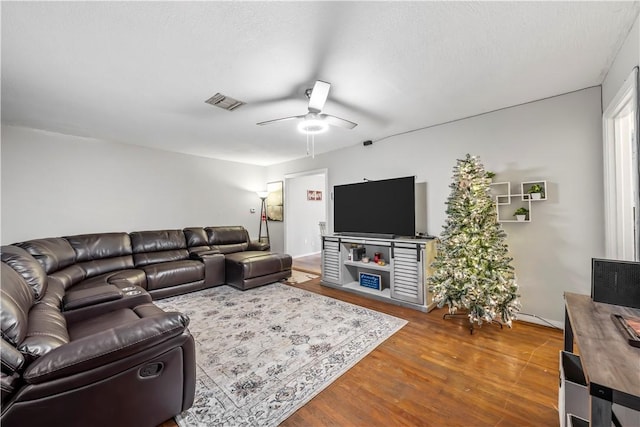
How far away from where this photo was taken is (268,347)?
228 cm

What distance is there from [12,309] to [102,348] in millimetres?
439

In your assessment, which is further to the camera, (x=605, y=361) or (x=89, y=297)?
(x=89, y=297)

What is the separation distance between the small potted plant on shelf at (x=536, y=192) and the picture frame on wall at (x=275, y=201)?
466 cm

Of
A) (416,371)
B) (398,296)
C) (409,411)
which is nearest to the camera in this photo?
(409,411)

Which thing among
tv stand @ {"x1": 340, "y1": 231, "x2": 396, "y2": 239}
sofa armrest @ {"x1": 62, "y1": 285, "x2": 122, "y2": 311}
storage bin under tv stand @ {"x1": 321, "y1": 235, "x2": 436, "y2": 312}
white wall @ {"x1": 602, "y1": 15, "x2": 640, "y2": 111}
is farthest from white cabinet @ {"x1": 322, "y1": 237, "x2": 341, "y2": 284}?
white wall @ {"x1": 602, "y1": 15, "x2": 640, "y2": 111}

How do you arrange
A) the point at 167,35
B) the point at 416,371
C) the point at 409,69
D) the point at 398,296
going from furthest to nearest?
the point at 398,296 < the point at 409,69 < the point at 416,371 < the point at 167,35

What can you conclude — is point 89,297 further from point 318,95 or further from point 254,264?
point 318,95

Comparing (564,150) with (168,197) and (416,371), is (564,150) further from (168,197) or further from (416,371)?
(168,197)

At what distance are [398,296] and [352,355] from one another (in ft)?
4.62

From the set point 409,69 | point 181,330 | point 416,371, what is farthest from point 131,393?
point 409,69

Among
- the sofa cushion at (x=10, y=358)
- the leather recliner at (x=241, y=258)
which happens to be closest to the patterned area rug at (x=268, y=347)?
the leather recliner at (x=241, y=258)

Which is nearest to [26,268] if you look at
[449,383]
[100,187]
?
[100,187]

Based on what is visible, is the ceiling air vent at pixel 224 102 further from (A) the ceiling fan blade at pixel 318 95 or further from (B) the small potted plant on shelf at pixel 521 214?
(B) the small potted plant on shelf at pixel 521 214

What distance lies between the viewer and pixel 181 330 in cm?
141
